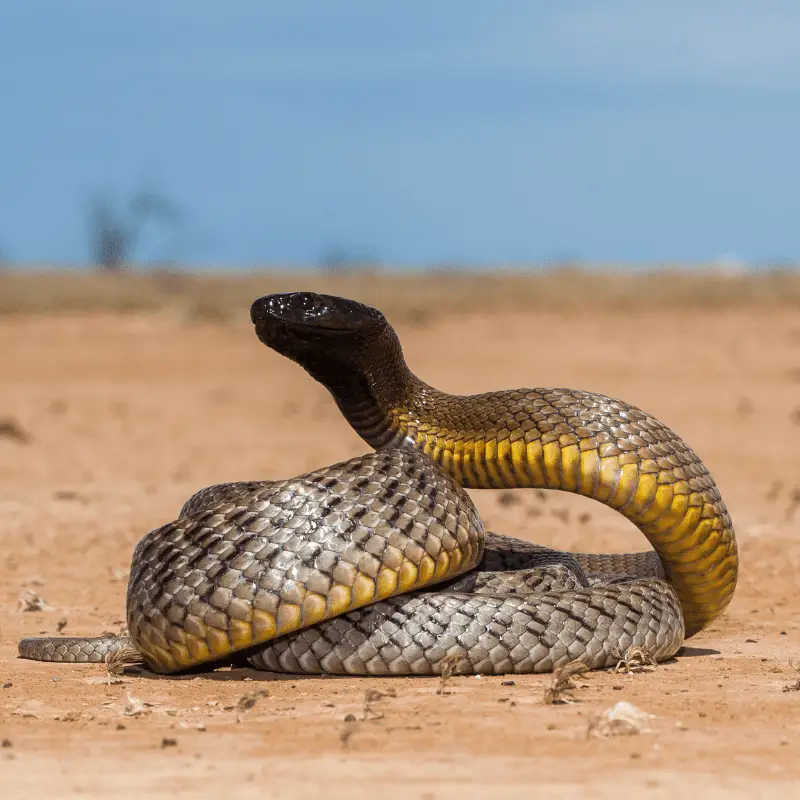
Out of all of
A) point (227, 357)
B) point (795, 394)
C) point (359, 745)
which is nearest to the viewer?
point (359, 745)

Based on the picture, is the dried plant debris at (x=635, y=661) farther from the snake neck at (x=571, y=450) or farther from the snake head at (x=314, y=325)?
the snake head at (x=314, y=325)

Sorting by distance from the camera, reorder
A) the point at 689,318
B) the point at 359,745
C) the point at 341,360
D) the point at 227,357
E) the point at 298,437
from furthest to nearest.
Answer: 1. the point at 689,318
2. the point at 227,357
3. the point at 298,437
4. the point at 341,360
5. the point at 359,745

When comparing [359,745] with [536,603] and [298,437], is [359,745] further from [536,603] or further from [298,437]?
[298,437]

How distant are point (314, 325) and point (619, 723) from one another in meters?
3.18

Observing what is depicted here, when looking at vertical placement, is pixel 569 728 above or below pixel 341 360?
below

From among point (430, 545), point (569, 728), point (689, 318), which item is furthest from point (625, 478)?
point (689, 318)

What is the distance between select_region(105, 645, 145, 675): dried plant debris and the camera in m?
7.03

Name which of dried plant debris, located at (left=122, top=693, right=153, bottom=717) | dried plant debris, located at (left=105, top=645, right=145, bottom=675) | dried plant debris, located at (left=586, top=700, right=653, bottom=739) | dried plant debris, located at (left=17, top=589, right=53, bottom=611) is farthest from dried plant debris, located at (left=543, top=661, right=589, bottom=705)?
dried plant debris, located at (left=17, top=589, right=53, bottom=611)

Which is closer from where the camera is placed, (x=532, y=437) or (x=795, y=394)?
(x=532, y=437)

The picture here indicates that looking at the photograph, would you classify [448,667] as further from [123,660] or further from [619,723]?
[123,660]

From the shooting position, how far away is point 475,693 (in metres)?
6.22

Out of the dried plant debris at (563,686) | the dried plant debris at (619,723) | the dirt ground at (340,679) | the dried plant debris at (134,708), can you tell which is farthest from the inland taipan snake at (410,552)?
the dried plant debris at (619,723)

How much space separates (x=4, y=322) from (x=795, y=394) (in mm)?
21362

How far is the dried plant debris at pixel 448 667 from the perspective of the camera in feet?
20.6
